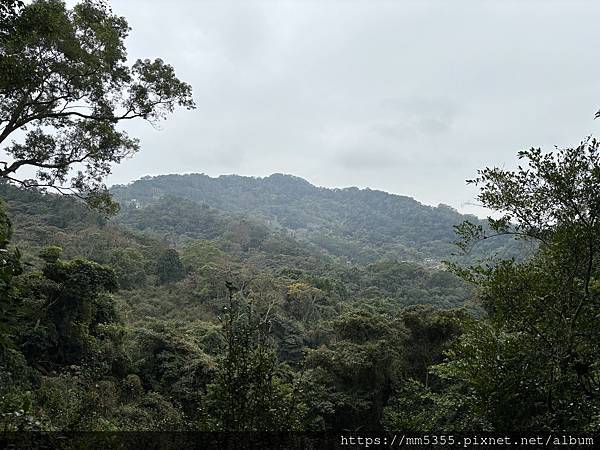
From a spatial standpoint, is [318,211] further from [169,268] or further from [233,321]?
[233,321]

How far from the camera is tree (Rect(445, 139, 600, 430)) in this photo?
3.85 m

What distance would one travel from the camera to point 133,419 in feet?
31.7

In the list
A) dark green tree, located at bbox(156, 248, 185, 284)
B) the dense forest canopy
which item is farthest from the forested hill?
the dense forest canopy

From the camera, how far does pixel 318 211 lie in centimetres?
11150

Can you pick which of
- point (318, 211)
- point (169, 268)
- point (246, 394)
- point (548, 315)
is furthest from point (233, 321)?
point (318, 211)

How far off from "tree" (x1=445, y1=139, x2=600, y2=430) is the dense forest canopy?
0.05 ft

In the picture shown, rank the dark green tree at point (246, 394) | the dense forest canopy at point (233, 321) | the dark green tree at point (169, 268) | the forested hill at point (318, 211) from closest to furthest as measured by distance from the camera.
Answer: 1. the dark green tree at point (246, 394)
2. the dense forest canopy at point (233, 321)
3. the dark green tree at point (169, 268)
4. the forested hill at point (318, 211)

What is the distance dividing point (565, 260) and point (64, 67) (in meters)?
7.25

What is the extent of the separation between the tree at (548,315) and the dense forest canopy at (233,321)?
0.01 meters

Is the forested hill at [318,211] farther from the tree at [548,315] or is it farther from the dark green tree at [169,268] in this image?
the tree at [548,315]

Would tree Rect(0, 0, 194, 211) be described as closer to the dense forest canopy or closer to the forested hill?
the dense forest canopy

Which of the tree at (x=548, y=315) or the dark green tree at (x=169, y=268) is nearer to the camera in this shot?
the tree at (x=548, y=315)

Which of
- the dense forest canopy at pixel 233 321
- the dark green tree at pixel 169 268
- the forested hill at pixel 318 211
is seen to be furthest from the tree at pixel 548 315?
the forested hill at pixel 318 211

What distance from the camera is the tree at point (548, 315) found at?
12.6ft
